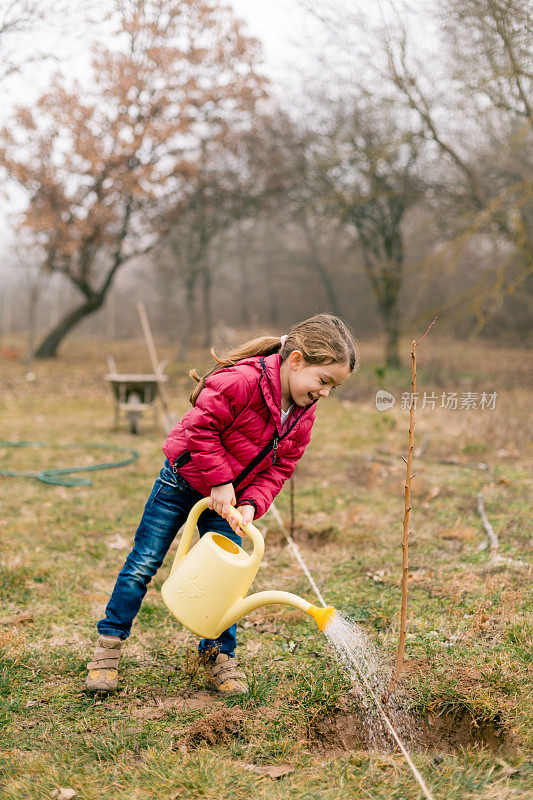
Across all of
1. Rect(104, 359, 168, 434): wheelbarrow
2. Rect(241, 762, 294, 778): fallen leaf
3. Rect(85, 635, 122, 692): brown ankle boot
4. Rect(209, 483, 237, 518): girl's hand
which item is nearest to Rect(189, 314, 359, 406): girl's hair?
Rect(209, 483, 237, 518): girl's hand

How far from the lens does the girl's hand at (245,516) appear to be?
2.13 meters

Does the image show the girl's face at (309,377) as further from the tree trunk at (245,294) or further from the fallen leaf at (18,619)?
the tree trunk at (245,294)

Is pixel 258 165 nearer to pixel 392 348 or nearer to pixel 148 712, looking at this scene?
pixel 392 348

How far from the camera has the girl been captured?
2.16m

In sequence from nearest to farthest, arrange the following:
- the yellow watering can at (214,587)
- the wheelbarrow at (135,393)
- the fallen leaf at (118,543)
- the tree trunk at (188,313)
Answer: the yellow watering can at (214,587) < the fallen leaf at (118,543) < the wheelbarrow at (135,393) < the tree trunk at (188,313)

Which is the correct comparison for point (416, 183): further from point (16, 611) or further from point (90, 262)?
point (16, 611)

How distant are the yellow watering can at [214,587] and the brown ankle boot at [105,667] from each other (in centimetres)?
37

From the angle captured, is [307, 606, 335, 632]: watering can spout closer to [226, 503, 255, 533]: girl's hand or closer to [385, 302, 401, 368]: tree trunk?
[226, 503, 255, 533]: girl's hand

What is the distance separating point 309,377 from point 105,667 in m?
1.30

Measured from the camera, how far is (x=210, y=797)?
1.78m

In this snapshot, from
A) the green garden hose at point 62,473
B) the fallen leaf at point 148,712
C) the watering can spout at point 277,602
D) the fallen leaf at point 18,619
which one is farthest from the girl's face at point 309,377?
the green garden hose at point 62,473

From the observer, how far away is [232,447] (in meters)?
2.28

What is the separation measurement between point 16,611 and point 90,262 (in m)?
11.9

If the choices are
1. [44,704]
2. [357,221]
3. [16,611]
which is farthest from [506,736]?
[357,221]
